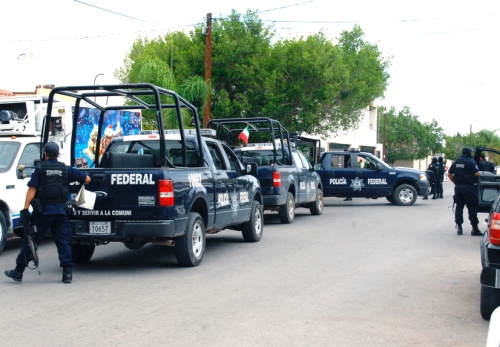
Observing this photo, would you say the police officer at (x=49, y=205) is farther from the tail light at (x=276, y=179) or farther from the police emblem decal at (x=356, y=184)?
the police emblem decal at (x=356, y=184)

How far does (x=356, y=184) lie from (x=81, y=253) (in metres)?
14.7

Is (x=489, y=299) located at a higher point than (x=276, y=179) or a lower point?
lower

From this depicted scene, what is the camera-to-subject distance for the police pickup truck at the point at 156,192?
8.90 meters

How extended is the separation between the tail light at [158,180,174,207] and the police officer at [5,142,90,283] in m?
1.12

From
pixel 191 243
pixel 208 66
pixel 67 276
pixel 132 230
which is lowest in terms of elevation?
pixel 67 276

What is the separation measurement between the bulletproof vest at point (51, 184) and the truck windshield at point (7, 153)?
357cm

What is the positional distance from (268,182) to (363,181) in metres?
8.54

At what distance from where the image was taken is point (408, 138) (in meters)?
72.7

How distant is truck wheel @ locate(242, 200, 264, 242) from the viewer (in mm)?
12562

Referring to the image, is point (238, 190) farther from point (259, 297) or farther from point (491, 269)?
point (491, 269)

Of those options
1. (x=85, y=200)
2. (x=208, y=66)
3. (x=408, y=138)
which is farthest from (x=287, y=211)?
(x=408, y=138)

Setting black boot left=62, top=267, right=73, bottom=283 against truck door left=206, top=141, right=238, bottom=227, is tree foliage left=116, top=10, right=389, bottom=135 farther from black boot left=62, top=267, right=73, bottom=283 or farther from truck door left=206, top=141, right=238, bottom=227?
black boot left=62, top=267, right=73, bottom=283

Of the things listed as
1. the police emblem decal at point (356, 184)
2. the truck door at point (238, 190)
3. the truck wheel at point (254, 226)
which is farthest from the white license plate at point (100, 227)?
the police emblem decal at point (356, 184)

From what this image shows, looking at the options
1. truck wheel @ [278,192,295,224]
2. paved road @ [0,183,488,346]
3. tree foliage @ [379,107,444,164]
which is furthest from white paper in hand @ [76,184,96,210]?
tree foliage @ [379,107,444,164]
